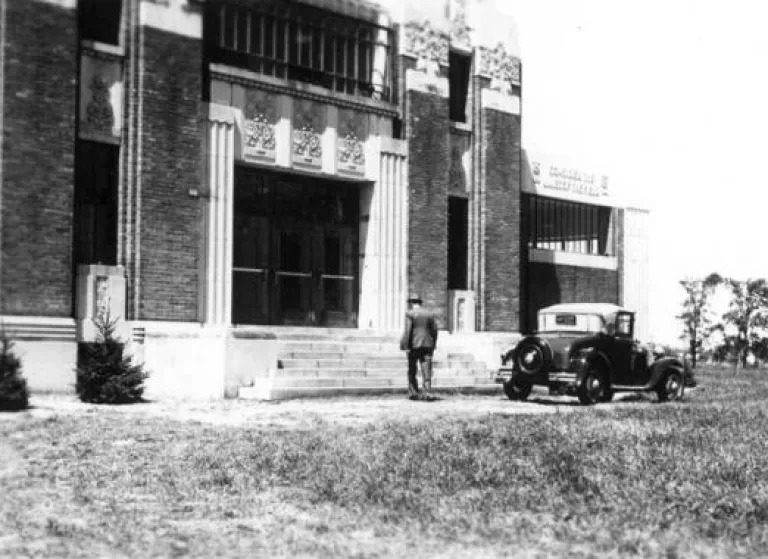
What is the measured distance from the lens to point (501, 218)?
27266 millimetres

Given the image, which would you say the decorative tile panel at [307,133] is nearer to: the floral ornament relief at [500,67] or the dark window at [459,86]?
the dark window at [459,86]

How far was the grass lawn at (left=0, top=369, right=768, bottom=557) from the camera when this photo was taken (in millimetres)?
6473

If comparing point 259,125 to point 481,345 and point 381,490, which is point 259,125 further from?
point 381,490

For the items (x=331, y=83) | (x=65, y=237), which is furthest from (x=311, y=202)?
(x=65, y=237)

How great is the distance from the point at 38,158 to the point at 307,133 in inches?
246

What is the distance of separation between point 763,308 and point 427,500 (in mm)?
57197

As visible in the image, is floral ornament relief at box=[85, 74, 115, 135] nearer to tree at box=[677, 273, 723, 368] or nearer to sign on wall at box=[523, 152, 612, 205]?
sign on wall at box=[523, 152, 612, 205]

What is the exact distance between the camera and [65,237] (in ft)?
63.4

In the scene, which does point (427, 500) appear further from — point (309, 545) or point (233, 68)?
point (233, 68)

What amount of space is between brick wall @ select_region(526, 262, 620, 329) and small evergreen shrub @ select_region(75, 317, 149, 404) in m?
15.1

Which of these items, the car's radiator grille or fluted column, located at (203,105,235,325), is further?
fluted column, located at (203,105,235,325)

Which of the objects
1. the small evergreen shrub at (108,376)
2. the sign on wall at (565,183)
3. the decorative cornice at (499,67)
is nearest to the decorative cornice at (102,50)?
the small evergreen shrub at (108,376)

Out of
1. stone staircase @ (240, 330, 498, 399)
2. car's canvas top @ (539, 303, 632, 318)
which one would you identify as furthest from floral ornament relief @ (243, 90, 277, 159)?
car's canvas top @ (539, 303, 632, 318)

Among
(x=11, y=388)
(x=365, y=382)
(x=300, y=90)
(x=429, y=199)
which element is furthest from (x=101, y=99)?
(x=429, y=199)
